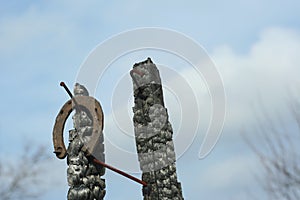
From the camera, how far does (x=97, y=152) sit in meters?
7.93

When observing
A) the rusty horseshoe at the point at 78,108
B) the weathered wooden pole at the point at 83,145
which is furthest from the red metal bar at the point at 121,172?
the rusty horseshoe at the point at 78,108

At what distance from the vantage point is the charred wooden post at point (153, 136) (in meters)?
8.71

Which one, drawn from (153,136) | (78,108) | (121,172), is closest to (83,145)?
(78,108)

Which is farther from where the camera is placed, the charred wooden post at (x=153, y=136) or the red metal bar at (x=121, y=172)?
the charred wooden post at (x=153, y=136)

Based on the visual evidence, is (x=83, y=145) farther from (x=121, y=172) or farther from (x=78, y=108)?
(x=121, y=172)

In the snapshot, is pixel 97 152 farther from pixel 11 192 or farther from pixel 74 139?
pixel 11 192

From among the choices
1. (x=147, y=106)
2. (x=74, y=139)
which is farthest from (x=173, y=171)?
(x=74, y=139)

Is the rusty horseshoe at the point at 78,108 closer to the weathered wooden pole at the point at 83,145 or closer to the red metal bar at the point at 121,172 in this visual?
the weathered wooden pole at the point at 83,145

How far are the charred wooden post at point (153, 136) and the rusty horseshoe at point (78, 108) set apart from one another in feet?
4.02

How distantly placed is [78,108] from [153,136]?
5.33ft

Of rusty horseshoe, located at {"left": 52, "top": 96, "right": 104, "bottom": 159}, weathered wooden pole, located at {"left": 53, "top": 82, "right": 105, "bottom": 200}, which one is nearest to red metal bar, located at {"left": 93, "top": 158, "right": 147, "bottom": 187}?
weathered wooden pole, located at {"left": 53, "top": 82, "right": 105, "bottom": 200}

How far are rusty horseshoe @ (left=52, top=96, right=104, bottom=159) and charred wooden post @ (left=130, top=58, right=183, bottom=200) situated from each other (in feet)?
4.02

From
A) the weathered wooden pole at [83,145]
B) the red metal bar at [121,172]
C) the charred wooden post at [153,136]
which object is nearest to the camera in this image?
the weathered wooden pole at [83,145]

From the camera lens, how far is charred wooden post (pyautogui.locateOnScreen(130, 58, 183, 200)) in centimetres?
871
